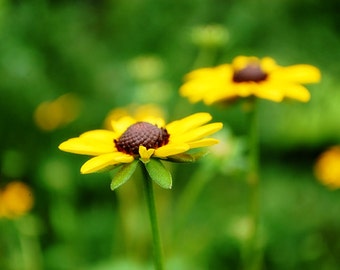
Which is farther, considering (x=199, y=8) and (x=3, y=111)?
(x=199, y=8)

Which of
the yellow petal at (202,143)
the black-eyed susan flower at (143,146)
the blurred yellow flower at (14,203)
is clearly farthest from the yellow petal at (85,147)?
the blurred yellow flower at (14,203)

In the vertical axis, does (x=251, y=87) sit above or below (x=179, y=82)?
below

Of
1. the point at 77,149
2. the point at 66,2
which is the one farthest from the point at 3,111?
the point at 77,149

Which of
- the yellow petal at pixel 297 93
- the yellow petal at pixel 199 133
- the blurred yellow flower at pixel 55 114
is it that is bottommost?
the yellow petal at pixel 199 133

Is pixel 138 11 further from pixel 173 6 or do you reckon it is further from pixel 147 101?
pixel 147 101

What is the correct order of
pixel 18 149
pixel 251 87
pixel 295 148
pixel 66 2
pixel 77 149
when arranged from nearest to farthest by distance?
pixel 77 149 → pixel 251 87 → pixel 18 149 → pixel 295 148 → pixel 66 2

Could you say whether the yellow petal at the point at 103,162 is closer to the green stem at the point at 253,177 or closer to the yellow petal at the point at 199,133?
the yellow petal at the point at 199,133

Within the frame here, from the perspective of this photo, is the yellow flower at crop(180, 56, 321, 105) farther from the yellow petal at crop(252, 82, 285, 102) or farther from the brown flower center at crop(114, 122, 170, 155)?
the brown flower center at crop(114, 122, 170, 155)

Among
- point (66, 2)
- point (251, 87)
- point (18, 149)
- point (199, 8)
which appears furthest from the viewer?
point (66, 2)
